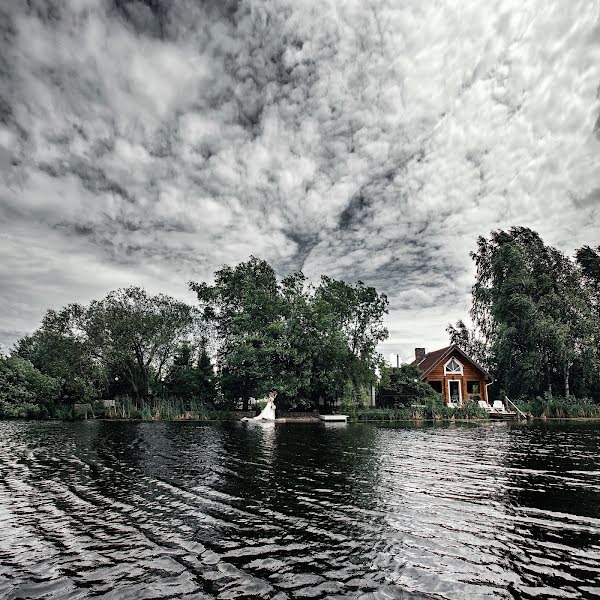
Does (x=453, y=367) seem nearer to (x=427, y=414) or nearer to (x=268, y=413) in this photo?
(x=427, y=414)

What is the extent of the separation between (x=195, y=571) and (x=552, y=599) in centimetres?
425

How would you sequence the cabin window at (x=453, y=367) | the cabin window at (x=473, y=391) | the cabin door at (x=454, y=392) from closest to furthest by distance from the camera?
1. the cabin window at (x=473, y=391)
2. the cabin door at (x=454, y=392)
3. the cabin window at (x=453, y=367)

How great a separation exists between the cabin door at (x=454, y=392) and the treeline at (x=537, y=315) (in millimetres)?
5285

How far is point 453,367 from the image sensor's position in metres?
48.4

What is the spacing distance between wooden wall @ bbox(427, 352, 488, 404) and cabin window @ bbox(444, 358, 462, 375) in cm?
35

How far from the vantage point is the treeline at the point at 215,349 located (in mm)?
37500

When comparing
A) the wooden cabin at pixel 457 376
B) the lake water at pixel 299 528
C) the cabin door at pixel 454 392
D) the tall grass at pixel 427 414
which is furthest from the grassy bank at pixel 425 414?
the lake water at pixel 299 528

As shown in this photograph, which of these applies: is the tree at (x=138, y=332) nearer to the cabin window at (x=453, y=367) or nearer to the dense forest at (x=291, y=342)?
the dense forest at (x=291, y=342)

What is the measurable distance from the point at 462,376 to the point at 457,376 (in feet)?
1.98

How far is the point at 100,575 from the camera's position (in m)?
5.27

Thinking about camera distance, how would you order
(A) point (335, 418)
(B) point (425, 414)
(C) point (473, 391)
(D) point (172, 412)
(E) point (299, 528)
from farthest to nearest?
(C) point (473, 391) → (D) point (172, 412) → (B) point (425, 414) → (A) point (335, 418) → (E) point (299, 528)

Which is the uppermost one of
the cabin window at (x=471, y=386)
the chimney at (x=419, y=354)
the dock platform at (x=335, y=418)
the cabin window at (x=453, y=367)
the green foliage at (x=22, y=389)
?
the chimney at (x=419, y=354)

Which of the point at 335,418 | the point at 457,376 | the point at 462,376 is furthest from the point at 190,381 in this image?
the point at 462,376

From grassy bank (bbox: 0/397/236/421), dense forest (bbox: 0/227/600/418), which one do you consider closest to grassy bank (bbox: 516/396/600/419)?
dense forest (bbox: 0/227/600/418)
